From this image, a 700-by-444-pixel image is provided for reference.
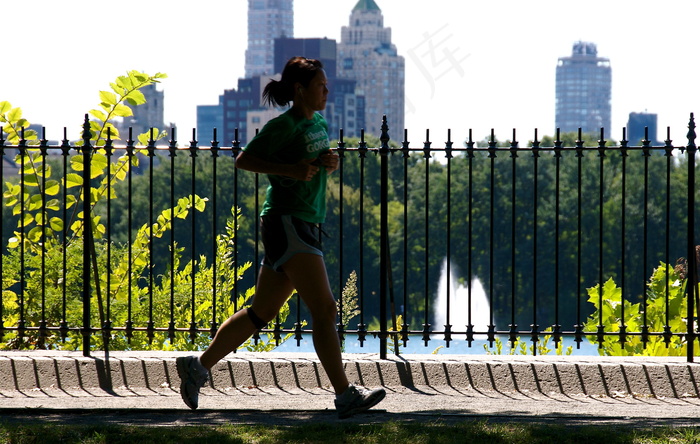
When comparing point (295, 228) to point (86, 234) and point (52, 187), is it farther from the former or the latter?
point (52, 187)

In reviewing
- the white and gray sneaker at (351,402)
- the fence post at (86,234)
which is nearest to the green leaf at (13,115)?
the fence post at (86,234)

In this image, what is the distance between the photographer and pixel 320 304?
4562 mm

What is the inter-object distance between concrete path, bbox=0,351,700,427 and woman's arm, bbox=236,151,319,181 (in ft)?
3.78

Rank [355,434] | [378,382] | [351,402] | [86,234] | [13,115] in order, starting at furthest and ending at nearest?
1. [13,115]
2. [86,234]
3. [378,382]
4. [351,402]
5. [355,434]

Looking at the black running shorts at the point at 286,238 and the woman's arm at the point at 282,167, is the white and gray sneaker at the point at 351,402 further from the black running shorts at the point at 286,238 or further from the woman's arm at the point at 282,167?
the woman's arm at the point at 282,167

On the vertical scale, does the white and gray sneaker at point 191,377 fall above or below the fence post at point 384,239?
below

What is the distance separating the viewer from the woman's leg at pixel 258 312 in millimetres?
4707

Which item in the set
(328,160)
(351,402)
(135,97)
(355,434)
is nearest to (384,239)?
(328,160)

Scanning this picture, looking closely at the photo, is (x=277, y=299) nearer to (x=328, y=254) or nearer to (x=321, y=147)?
(x=321, y=147)

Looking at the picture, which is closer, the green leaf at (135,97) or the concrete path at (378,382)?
the concrete path at (378,382)

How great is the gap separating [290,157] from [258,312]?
0.69 m

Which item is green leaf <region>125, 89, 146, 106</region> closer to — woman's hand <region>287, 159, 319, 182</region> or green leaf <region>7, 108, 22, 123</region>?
green leaf <region>7, 108, 22, 123</region>

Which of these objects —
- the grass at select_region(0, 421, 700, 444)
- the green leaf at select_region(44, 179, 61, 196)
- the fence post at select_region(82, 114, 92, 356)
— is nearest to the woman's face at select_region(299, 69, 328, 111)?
the grass at select_region(0, 421, 700, 444)

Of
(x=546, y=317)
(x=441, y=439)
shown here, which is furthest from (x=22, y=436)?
(x=546, y=317)
